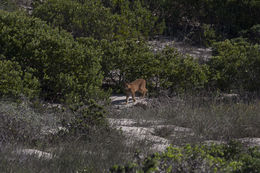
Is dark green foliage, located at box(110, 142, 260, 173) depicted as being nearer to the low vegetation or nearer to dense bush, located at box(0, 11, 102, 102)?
the low vegetation

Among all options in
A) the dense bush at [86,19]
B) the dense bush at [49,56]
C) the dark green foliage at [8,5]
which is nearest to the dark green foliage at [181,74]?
the dense bush at [49,56]

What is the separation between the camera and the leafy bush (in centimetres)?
1020

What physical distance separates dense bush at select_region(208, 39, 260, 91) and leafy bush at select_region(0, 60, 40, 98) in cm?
580

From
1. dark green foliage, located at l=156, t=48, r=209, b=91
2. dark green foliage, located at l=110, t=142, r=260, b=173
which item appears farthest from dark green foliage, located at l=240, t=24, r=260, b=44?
dark green foliage, located at l=110, t=142, r=260, b=173

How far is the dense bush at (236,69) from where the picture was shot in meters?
13.0

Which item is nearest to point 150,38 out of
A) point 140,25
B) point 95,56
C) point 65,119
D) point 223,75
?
point 140,25

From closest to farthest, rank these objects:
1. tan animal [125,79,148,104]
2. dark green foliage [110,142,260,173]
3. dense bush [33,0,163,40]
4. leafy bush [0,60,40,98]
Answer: dark green foliage [110,142,260,173], leafy bush [0,60,40,98], tan animal [125,79,148,104], dense bush [33,0,163,40]

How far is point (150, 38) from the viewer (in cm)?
1997

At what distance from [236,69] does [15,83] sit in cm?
708

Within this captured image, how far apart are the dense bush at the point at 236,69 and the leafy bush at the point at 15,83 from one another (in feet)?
19.0

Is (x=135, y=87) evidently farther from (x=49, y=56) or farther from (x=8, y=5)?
(x=8, y=5)

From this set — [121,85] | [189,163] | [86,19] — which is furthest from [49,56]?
[189,163]

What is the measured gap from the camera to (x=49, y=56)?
11883 millimetres

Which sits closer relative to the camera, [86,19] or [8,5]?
[86,19]
